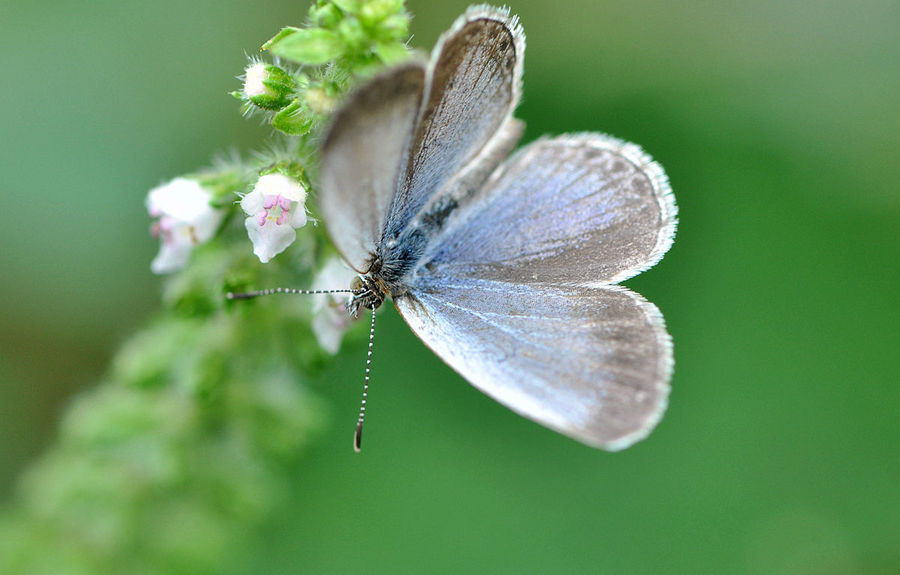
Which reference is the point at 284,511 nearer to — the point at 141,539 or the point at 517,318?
the point at 141,539

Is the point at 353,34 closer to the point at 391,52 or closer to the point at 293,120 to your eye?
the point at 391,52

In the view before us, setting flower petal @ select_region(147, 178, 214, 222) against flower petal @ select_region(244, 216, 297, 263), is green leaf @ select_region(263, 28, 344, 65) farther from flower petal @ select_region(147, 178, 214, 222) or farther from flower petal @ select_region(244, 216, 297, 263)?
flower petal @ select_region(147, 178, 214, 222)

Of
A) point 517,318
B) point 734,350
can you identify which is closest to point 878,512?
point 734,350

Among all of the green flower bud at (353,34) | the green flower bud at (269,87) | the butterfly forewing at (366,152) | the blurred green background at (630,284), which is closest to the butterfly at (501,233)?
the butterfly forewing at (366,152)

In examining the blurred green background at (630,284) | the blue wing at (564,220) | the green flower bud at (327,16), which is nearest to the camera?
the green flower bud at (327,16)

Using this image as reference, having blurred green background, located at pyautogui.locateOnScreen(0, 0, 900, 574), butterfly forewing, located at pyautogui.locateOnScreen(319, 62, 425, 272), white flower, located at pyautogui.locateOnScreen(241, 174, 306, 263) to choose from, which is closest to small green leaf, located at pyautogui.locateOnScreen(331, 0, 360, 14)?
butterfly forewing, located at pyautogui.locateOnScreen(319, 62, 425, 272)

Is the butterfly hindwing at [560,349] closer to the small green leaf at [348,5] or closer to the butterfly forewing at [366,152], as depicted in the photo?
the butterfly forewing at [366,152]

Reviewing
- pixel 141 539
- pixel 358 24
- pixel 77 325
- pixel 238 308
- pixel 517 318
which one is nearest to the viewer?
pixel 358 24

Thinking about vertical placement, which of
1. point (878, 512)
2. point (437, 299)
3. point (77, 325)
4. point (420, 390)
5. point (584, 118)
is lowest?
point (878, 512)
